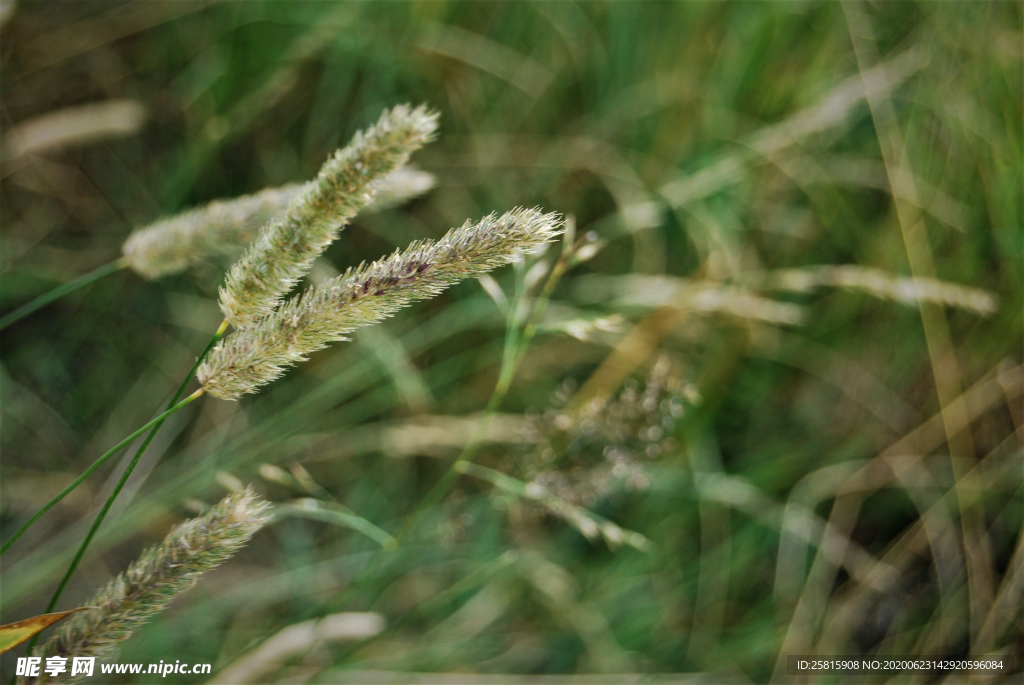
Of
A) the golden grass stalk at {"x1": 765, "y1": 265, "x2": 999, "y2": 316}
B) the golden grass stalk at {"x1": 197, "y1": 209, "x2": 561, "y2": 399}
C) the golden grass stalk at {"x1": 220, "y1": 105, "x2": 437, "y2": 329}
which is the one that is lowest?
the golden grass stalk at {"x1": 765, "y1": 265, "x2": 999, "y2": 316}

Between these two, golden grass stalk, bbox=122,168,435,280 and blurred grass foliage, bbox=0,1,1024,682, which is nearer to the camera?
golden grass stalk, bbox=122,168,435,280

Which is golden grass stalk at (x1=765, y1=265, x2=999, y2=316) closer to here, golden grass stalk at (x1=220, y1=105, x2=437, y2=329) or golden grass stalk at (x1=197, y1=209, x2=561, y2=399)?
golden grass stalk at (x1=197, y1=209, x2=561, y2=399)

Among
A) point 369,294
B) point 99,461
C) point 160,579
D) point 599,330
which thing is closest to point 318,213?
point 369,294

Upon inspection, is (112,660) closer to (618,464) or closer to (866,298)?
(618,464)

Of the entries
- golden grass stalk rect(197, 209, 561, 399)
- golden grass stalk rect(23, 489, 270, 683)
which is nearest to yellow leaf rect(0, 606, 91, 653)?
golden grass stalk rect(23, 489, 270, 683)

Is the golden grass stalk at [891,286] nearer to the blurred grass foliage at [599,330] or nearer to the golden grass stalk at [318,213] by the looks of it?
the blurred grass foliage at [599,330]

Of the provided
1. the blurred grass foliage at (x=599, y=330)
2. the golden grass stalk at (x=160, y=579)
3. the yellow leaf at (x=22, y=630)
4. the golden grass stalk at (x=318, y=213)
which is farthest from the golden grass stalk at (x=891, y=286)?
the yellow leaf at (x=22, y=630)

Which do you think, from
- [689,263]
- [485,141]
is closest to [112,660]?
[485,141]
